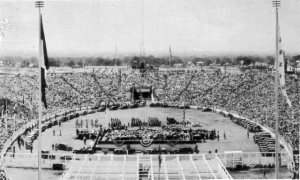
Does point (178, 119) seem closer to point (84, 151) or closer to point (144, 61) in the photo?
point (144, 61)

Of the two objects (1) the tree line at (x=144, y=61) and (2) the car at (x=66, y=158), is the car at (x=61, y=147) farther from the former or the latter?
(1) the tree line at (x=144, y=61)

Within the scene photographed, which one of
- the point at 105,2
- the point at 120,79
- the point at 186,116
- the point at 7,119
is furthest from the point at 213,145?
the point at 7,119

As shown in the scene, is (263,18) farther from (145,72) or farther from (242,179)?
(242,179)

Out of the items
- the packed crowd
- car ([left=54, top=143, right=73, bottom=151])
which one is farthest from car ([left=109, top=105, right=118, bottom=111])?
car ([left=54, top=143, right=73, bottom=151])

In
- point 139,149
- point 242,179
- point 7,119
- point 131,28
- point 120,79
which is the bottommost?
point 242,179

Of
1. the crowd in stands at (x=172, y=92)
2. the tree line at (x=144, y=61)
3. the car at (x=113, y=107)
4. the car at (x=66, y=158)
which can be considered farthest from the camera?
the car at (x=113, y=107)

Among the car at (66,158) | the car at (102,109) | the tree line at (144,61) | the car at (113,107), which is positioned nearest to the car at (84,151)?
the car at (66,158)
